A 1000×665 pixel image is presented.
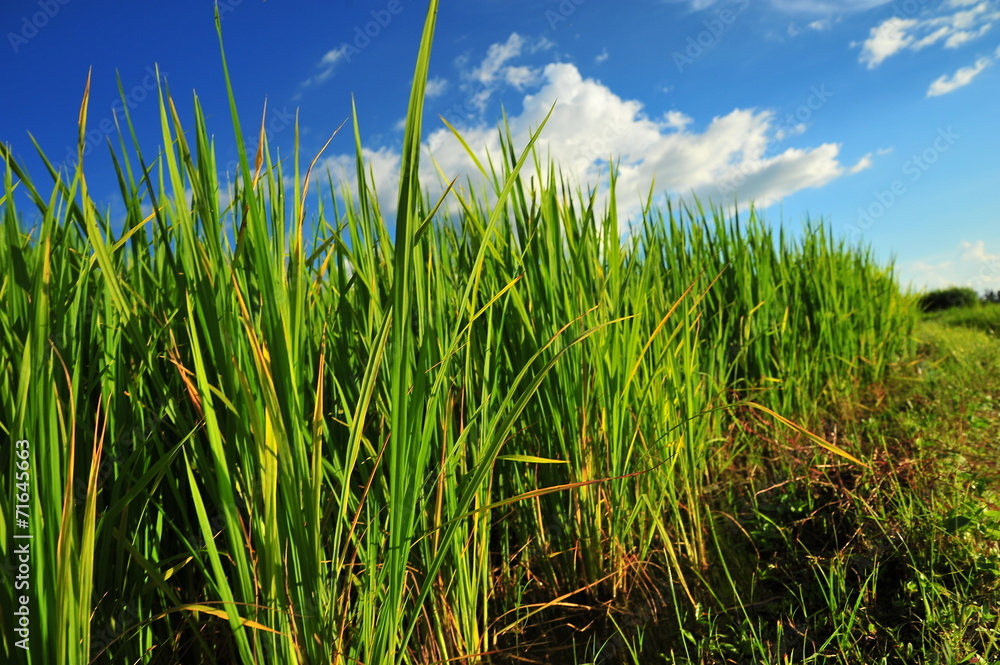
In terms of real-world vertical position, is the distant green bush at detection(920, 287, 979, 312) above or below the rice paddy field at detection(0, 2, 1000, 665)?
above

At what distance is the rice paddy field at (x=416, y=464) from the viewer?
77 cm

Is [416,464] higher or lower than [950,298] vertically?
lower

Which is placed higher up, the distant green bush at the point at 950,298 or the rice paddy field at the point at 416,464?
the distant green bush at the point at 950,298

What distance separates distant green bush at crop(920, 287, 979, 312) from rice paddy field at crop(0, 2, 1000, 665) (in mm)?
9360

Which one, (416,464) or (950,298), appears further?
(950,298)

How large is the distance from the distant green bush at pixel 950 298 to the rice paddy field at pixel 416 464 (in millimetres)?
9360

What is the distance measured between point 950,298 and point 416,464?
12225 mm

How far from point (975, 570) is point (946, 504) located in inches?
11.1

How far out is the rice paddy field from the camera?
769 millimetres

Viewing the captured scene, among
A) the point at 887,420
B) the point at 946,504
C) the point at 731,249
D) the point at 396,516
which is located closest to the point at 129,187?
the point at 396,516

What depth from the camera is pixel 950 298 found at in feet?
33.9

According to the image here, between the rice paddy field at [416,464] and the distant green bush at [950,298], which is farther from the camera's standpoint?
the distant green bush at [950,298]

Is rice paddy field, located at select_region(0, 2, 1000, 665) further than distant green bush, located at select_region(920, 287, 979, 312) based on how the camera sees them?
No

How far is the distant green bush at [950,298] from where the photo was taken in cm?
998
